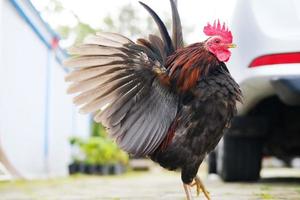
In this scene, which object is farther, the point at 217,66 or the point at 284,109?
the point at 284,109

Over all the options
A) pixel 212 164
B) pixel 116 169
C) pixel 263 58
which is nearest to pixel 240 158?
pixel 263 58

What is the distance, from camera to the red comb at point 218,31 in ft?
11.0

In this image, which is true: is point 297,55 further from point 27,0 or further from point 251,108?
point 27,0

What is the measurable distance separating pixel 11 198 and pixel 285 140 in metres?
2.43

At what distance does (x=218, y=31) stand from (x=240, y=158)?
2.14m

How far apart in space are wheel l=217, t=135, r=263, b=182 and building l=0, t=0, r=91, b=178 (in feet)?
9.78

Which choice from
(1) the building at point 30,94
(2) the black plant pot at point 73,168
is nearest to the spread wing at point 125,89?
(1) the building at point 30,94

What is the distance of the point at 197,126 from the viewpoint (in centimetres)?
324

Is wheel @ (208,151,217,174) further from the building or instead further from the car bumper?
the car bumper

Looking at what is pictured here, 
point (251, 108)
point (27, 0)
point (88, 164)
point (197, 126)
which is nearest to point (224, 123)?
point (197, 126)

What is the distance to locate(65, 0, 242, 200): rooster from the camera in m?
3.28

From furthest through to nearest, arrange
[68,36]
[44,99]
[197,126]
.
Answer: [68,36] < [44,99] < [197,126]

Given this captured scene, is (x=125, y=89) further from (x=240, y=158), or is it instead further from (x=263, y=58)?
(x=240, y=158)

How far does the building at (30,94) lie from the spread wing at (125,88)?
3811 mm
